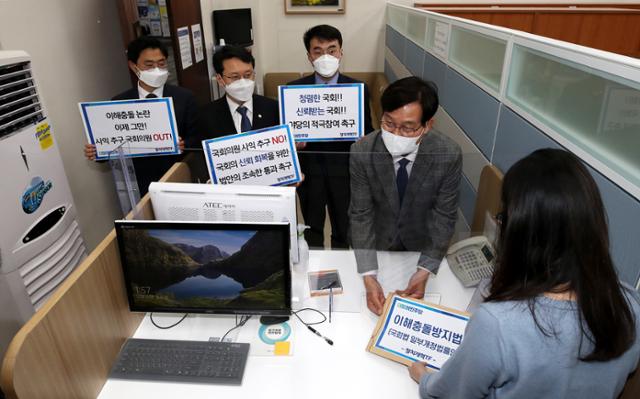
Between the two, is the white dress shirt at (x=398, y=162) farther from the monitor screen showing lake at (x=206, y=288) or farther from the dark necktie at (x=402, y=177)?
the monitor screen showing lake at (x=206, y=288)

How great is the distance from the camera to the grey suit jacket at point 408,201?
5.38ft

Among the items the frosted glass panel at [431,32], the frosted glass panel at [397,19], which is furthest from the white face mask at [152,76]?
the frosted glass panel at [397,19]

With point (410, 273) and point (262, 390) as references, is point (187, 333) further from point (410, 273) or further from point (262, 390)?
point (410, 273)

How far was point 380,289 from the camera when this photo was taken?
1547 millimetres

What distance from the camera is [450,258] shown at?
167cm

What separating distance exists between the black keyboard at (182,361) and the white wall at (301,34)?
503cm

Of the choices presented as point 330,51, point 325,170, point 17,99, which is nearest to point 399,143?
point 325,170

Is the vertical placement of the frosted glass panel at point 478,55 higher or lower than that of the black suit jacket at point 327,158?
higher

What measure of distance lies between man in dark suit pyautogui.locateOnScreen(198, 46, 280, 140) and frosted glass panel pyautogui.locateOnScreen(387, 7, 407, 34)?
2.67 metres

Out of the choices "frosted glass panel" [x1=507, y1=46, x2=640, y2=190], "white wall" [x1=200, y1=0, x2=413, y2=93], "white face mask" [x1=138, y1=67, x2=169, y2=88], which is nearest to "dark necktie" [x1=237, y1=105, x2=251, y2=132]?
"white face mask" [x1=138, y1=67, x2=169, y2=88]

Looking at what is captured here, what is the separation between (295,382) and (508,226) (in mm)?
791

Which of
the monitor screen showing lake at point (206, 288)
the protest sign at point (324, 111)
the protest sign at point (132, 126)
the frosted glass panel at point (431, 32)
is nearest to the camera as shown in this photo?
the monitor screen showing lake at point (206, 288)

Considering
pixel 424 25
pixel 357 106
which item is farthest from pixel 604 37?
pixel 357 106

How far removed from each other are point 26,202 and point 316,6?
4829 millimetres
